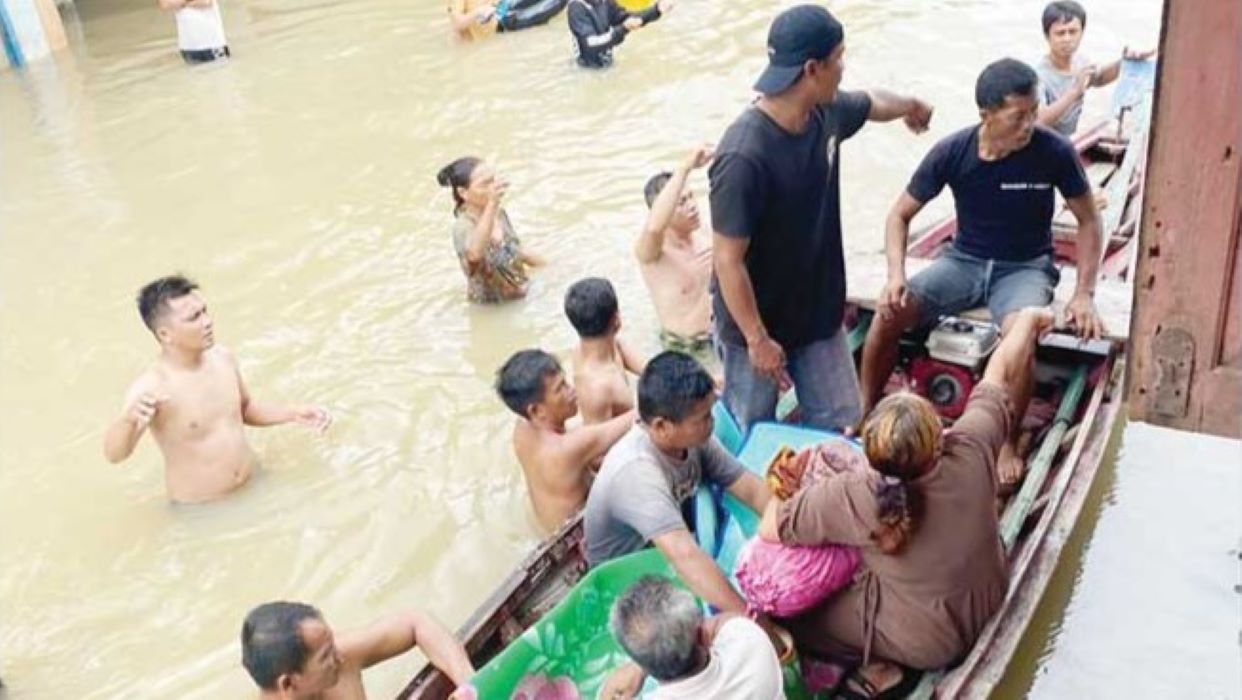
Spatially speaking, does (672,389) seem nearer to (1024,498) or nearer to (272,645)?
(272,645)

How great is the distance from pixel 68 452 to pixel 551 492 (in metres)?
3.13

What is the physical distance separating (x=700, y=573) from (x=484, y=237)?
3927 millimetres

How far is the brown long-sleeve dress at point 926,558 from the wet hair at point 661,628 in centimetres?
61

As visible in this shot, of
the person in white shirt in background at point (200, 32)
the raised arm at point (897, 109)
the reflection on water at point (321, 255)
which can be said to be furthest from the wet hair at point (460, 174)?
the person in white shirt in background at point (200, 32)

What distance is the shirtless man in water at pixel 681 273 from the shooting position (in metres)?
6.26

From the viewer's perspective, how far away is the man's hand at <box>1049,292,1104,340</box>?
16.0 feet

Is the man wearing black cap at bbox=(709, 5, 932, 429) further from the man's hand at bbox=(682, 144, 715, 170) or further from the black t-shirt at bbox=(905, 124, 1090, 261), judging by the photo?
the man's hand at bbox=(682, 144, 715, 170)

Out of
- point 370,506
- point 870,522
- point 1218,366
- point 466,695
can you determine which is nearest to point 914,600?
point 870,522

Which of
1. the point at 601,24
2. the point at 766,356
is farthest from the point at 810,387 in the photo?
the point at 601,24

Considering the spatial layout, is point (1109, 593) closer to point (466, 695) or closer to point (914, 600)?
point (914, 600)

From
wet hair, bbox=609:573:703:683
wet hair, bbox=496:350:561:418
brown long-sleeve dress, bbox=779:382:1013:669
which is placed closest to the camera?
wet hair, bbox=609:573:703:683

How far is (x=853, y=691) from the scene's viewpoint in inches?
145

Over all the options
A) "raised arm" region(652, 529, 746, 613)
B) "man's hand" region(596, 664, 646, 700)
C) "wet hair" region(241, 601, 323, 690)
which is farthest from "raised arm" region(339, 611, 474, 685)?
"raised arm" region(652, 529, 746, 613)

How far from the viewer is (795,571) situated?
3572mm
